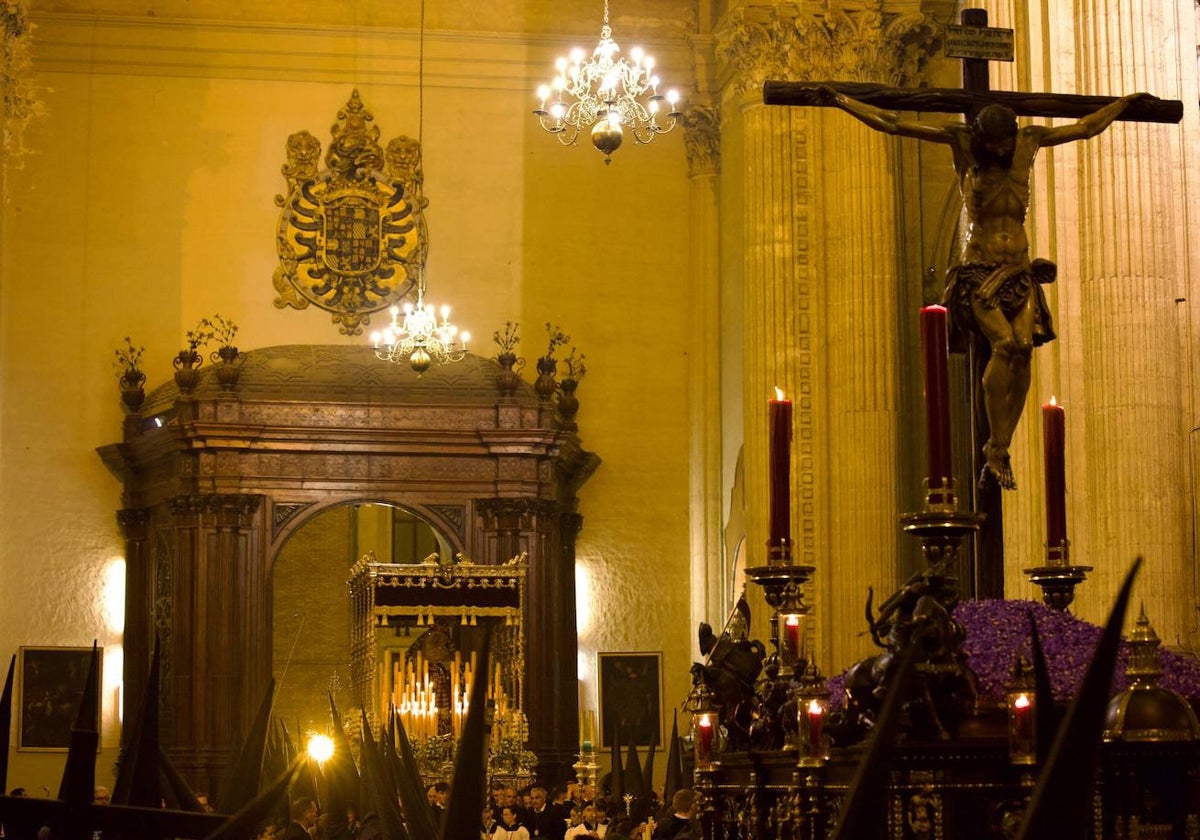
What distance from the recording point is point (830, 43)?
68.1ft

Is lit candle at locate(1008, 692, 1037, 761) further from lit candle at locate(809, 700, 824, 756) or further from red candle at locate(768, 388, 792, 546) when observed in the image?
red candle at locate(768, 388, 792, 546)

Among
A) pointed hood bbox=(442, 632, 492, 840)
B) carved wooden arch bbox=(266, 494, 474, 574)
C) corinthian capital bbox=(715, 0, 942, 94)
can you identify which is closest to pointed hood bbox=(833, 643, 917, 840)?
pointed hood bbox=(442, 632, 492, 840)

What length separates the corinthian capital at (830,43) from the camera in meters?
20.7

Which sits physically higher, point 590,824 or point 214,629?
point 214,629

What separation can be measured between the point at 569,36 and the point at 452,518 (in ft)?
21.3

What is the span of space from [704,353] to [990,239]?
1863 centimetres

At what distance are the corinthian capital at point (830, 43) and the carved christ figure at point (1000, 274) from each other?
14.3 metres

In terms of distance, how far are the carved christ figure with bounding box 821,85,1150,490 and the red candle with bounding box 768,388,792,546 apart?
2.02 feet

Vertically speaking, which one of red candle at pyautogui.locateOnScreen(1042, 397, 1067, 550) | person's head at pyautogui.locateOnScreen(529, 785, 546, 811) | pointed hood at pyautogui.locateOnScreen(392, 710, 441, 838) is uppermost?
red candle at pyautogui.locateOnScreen(1042, 397, 1067, 550)

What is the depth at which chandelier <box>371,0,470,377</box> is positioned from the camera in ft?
73.2

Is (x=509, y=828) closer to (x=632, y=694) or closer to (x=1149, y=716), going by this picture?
(x=632, y=694)

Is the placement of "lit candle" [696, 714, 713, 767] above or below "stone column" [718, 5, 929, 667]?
below

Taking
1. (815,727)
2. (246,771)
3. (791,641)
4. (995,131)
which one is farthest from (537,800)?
(246,771)

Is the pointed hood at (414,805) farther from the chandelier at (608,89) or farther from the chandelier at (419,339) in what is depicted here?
the chandelier at (419,339)
